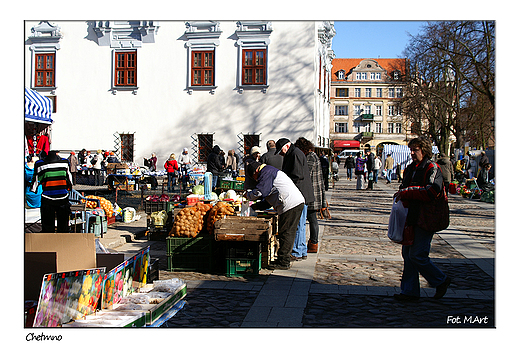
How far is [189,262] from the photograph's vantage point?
7.34 m

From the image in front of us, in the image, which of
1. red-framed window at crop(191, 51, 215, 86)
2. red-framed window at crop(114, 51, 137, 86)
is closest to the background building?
red-framed window at crop(191, 51, 215, 86)

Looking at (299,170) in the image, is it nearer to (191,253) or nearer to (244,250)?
(244,250)

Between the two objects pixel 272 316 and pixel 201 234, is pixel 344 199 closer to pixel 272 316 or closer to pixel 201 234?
pixel 201 234

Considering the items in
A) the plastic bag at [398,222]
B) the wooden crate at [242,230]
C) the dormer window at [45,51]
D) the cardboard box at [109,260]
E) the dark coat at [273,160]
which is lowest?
the cardboard box at [109,260]

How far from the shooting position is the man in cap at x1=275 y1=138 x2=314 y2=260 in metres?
7.95

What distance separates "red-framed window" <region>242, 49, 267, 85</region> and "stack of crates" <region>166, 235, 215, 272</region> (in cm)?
2011

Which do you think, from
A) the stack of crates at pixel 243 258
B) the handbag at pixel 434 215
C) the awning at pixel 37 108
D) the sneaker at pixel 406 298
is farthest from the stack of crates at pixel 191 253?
the awning at pixel 37 108

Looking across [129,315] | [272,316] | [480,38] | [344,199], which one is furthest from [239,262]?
[480,38]

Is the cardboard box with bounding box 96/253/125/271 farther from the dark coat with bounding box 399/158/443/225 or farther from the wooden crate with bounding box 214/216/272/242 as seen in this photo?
the dark coat with bounding box 399/158/443/225

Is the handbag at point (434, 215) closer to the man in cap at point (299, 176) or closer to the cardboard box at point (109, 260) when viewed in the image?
the man in cap at point (299, 176)

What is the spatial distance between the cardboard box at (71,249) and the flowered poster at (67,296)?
0.26 meters

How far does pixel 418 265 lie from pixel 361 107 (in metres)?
75.2

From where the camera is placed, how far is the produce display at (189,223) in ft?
24.2

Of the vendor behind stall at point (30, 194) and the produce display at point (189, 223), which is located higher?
the vendor behind stall at point (30, 194)
